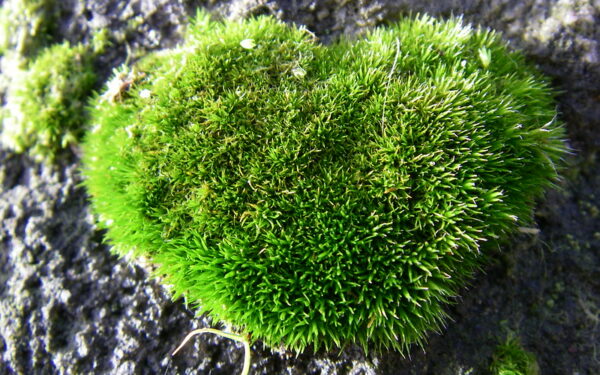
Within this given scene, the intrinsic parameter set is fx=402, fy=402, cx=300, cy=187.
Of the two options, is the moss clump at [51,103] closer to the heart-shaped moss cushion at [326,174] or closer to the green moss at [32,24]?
the green moss at [32,24]

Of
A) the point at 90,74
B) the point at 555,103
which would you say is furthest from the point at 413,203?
the point at 90,74

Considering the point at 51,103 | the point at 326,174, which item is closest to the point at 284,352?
the point at 326,174

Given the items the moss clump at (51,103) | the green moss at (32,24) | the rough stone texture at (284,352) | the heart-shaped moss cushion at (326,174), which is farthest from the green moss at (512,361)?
the green moss at (32,24)

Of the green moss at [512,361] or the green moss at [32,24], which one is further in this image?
the green moss at [32,24]

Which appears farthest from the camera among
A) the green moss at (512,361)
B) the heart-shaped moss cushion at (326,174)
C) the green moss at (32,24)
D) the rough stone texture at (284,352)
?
the green moss at (32,24)

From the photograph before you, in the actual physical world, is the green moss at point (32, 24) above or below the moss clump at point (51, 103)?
above

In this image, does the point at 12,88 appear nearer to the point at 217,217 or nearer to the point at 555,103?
the point at 217,217
